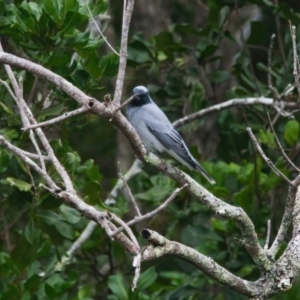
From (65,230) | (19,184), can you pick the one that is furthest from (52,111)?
(65,230)

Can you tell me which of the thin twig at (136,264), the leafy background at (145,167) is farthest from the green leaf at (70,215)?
the thin twig at (136,264)

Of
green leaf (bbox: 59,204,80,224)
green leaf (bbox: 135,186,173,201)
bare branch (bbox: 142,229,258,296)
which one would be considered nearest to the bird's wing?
green leaf (bbox: 135,186,173,201)

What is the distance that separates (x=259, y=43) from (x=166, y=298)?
2009 mm

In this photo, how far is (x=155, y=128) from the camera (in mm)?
5516

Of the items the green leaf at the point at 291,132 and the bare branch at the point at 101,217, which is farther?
the green leaf at the point at 291,132

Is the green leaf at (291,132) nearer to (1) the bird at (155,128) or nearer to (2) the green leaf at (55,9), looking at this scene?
(1) the bird at (155,128)

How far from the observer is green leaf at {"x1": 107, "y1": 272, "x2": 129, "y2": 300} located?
4.73 meters

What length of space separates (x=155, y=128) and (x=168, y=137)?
128mm

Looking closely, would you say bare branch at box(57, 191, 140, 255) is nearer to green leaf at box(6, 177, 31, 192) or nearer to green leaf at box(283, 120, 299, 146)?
green leaf at box(6, 177, 31, 192)

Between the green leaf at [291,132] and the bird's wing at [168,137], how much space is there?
0.65 meters

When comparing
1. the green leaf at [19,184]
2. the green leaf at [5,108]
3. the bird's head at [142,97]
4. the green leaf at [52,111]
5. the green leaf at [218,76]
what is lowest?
the green leaf at [19,184]

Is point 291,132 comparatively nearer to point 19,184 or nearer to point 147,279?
point 147,279

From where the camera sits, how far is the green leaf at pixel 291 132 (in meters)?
5.30

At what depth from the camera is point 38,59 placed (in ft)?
14.1
